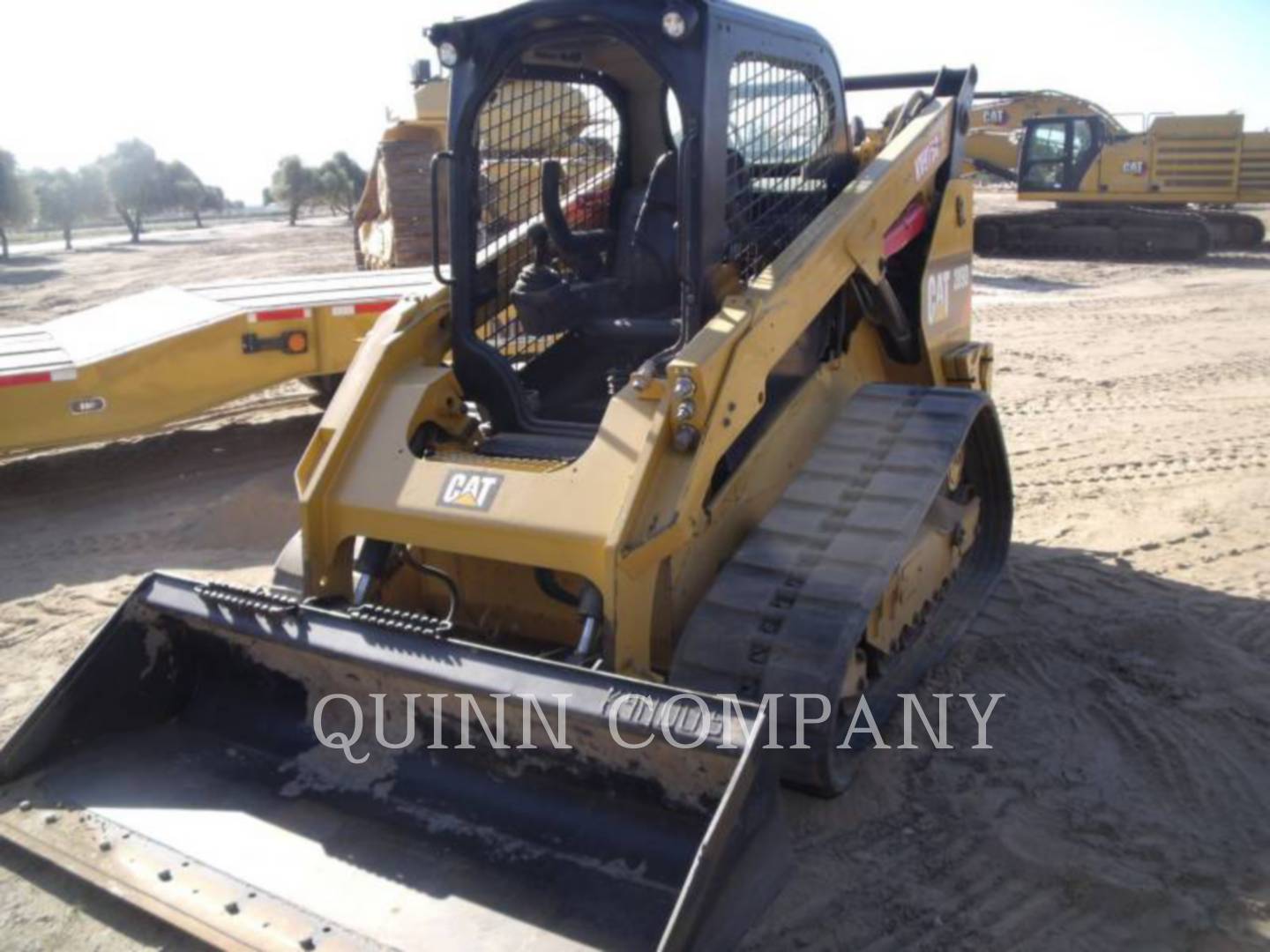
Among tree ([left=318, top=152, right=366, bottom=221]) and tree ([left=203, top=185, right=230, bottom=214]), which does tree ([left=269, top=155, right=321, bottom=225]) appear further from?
tree ([left=203, top=185, right=230, bottom=214])

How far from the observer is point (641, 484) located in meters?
3.26

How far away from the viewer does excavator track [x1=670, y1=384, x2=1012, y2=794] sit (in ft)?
10.0

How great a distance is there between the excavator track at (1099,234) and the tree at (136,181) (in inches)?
1438

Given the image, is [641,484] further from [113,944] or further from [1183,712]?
[1183,712]

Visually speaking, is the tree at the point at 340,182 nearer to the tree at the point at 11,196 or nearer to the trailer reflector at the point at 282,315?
the tree at the point at 11,196

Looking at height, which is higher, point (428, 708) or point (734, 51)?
point (734, 51)

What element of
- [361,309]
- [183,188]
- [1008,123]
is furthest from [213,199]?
[361,309]

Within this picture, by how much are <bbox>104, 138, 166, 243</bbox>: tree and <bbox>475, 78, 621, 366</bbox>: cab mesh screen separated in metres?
45.9

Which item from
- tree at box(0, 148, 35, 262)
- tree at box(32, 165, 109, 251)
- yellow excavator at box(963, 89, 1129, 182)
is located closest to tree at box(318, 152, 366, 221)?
tree at box(32, 165, 109, 251)

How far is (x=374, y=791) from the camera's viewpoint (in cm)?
323

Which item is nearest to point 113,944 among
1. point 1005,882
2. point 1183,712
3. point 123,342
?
point 1005,882

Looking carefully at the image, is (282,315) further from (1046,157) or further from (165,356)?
(1046,157)

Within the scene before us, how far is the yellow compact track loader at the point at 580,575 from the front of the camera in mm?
2814

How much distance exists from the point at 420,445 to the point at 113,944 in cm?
176
